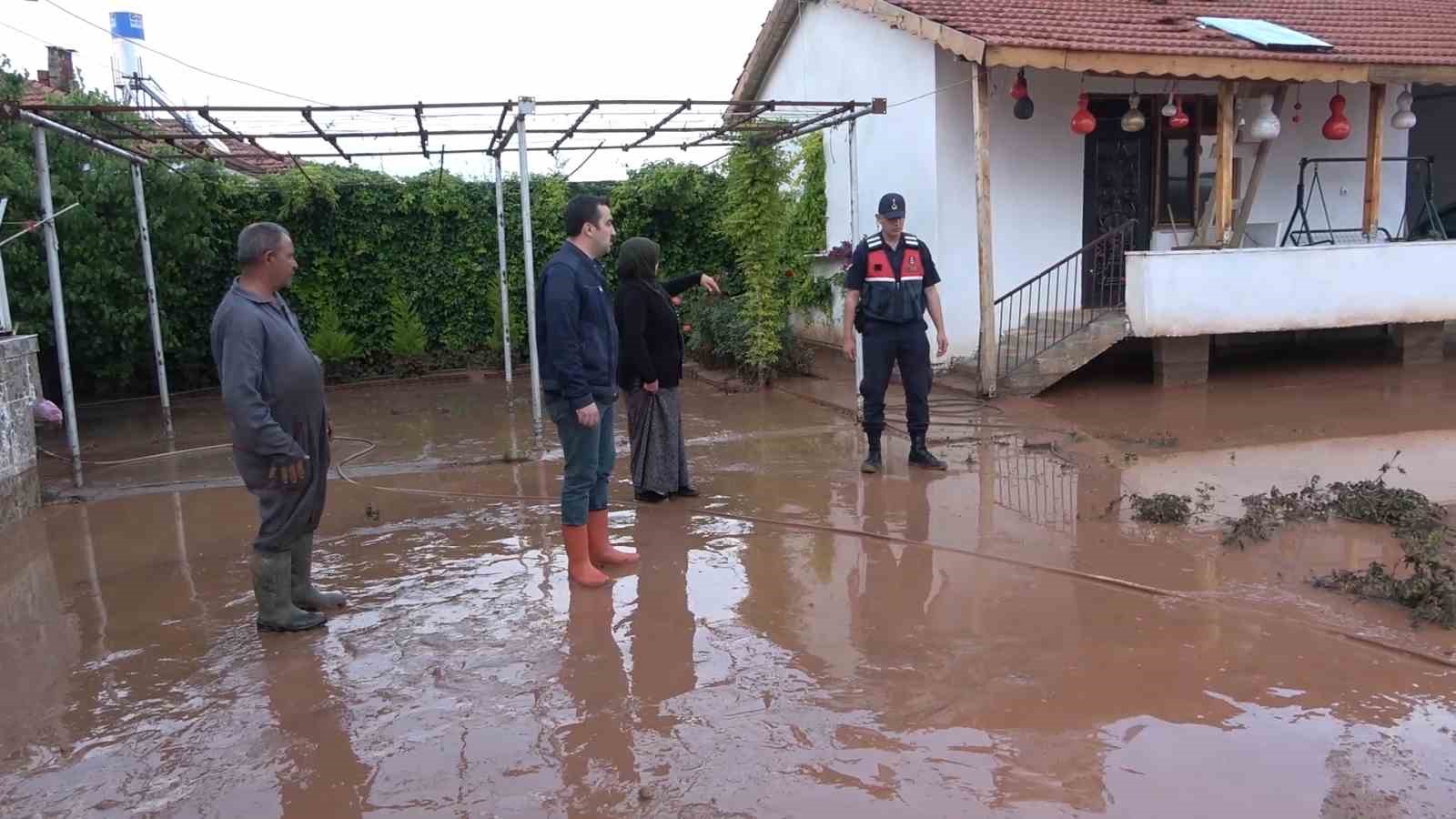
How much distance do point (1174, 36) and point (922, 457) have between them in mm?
5620

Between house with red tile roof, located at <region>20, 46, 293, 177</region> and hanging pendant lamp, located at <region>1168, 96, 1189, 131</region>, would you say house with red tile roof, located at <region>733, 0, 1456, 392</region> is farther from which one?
house with red tile roof, located at <region>20, 46, 293, 177</region>

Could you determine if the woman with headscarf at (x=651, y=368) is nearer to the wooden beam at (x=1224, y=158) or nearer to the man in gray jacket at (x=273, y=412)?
the man in gray jacket at (x=273, y=412)

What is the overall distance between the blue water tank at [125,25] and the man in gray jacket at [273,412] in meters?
23.2

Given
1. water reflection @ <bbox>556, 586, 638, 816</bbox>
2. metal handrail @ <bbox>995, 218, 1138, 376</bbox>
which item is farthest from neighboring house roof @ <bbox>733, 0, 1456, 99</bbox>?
water reflection @ <bbox>556, 586, 638, 816</bbox>

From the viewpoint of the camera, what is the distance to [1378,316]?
10117 millimetres

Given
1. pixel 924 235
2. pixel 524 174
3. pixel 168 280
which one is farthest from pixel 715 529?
pixel 168 280

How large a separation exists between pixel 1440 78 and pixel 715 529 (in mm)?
9628

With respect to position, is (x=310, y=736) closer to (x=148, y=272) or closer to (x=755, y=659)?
(x=755, y=659)

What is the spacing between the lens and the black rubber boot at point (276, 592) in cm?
412

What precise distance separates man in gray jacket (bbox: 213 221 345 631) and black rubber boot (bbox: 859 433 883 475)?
11.6 ft

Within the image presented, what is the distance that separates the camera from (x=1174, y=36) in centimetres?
966

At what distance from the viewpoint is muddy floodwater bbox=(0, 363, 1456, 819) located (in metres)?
2.90

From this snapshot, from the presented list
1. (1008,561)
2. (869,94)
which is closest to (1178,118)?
(869,94)

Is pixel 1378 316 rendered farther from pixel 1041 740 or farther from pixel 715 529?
pixel 1041 740
